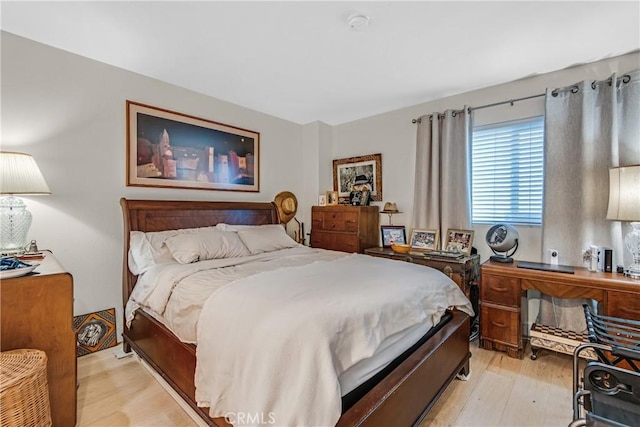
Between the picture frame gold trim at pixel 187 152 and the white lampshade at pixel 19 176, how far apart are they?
73 cm

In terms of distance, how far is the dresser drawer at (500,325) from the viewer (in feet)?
7.83

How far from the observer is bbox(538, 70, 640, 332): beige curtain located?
2262mm

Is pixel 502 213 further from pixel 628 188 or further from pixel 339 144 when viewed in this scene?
pixel 339 144

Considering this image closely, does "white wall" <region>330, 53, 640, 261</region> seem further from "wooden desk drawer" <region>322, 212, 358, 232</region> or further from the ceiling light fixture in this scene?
the ceiling light fixture

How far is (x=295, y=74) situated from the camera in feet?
8.98

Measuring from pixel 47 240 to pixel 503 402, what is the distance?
3487mm

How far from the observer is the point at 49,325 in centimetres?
151

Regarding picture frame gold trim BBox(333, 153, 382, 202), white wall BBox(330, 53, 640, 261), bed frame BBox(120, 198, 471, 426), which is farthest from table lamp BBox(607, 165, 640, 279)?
picture frame gold trim BBox(333, 153, 382, 202)

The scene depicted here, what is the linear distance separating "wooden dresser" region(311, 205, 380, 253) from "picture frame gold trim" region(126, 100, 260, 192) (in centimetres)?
95

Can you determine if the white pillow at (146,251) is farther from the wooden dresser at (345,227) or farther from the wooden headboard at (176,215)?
the wooden dresser at (345,227)

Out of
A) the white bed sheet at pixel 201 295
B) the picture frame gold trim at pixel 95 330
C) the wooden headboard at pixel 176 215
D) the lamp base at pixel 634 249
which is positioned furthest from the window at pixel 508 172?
the picture frame gold trim at pixel 95 330

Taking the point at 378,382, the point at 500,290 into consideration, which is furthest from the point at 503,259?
the point at 378,382

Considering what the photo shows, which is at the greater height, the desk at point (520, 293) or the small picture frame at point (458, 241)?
the small picture frame at point (458, 241)

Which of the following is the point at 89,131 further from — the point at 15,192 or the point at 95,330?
the point at 95,330
